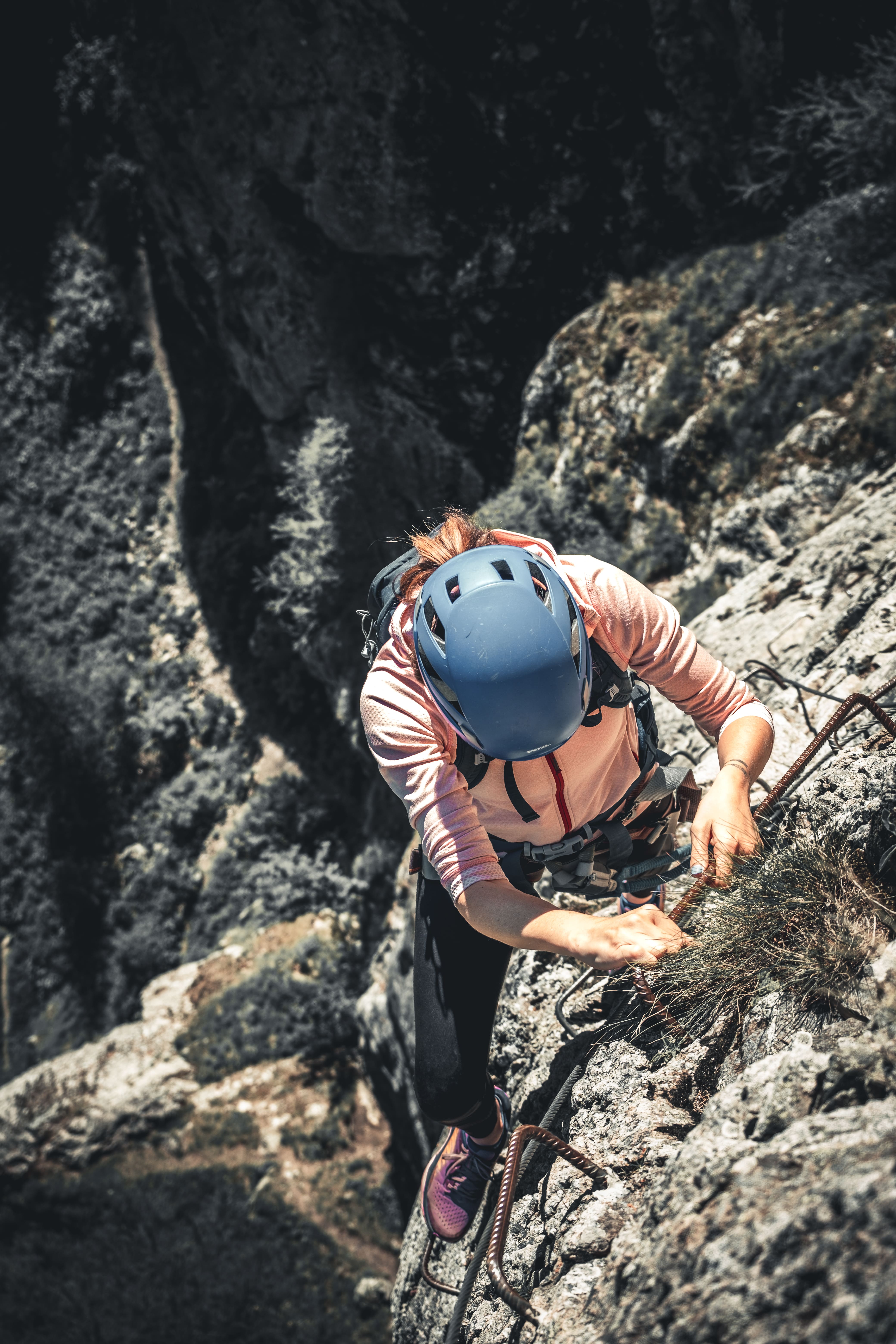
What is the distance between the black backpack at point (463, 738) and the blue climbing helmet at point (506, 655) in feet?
0.51

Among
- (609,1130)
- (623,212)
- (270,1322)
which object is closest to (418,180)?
(623,212)

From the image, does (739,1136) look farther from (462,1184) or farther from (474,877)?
(462,1184)

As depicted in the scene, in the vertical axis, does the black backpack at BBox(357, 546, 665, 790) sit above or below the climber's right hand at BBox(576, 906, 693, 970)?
above

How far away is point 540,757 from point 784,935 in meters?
0.90

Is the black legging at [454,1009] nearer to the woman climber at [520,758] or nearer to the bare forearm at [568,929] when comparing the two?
the woman climber at [520,758]

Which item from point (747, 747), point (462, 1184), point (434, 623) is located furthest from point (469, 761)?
point (462, 1184)

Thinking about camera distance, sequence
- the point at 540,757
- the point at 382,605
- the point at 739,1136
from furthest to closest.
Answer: the point at 382,605 < the point at 540,757 < the point at 739,1136

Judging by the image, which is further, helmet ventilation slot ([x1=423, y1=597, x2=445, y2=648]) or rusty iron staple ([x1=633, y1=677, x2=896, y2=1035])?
rusty iron staple ([x1=633, y1=677, x2=896, y2=1035])

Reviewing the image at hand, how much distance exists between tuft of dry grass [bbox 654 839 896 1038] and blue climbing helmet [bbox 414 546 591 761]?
28.7 inches

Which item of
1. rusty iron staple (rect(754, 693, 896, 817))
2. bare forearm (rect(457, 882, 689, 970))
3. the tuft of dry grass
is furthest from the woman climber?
rusty iron staple (rect(754, 693, 896, 817))

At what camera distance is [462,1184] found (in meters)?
3.34

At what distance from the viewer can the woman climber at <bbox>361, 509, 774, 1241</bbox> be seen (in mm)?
2203

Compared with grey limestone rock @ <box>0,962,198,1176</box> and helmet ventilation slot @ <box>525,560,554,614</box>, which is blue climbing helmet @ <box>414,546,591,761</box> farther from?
grey limestone rock @ <box>0,962,198,1176</box>

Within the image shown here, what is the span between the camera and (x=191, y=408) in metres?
15.7
